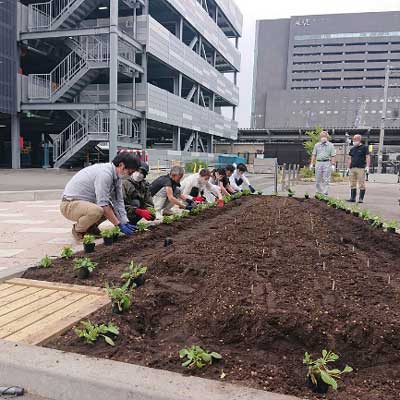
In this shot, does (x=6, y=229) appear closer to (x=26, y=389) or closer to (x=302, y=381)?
(x=26, y=389)

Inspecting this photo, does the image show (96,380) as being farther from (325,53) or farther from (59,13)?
(325,53)

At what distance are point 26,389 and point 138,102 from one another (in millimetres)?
24201

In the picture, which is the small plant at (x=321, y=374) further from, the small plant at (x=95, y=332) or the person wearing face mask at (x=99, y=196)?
the person wearing face mask at (x=99, y=196)

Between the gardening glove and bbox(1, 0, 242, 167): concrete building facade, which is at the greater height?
bbox(1, 0, 242, 167): concrete building facade

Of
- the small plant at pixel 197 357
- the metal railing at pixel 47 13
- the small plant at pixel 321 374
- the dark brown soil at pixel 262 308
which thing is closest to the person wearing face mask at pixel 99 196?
the dark brown soil at pixel 262 308

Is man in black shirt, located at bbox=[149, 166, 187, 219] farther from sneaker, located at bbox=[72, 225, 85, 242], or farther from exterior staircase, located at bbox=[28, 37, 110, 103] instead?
exterior staircase, located at bbox=[28, 37, 110, 103]

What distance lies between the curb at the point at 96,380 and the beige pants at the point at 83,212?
2.94 metres

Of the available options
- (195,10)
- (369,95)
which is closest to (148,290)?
(195,10)

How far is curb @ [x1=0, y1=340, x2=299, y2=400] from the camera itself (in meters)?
1.77

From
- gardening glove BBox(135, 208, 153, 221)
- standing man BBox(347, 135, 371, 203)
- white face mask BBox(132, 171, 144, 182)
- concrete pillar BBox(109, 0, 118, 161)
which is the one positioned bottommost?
gardening glove BBox(135, 208, 153, 221)

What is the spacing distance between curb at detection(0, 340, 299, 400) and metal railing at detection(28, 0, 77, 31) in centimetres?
2338

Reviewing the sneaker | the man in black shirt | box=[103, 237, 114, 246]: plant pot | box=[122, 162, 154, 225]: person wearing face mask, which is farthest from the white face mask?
box=[103, 237, 114, 246]: plant pot

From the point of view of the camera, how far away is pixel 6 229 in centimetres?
629

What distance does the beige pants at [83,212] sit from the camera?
501cm
